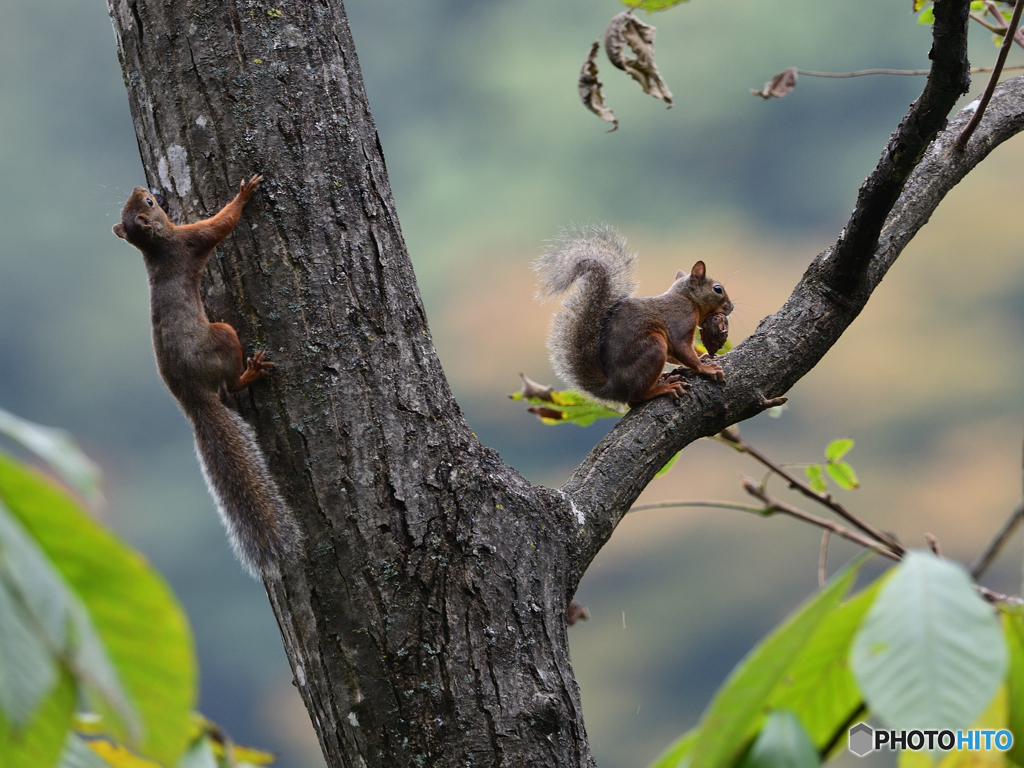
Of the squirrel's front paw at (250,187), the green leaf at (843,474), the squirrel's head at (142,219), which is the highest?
the squirrel's head at (142,219)

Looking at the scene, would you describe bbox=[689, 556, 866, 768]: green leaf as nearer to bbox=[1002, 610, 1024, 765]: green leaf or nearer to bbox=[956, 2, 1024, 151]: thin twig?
bbox=[1002, 610, 1024, 765]: green leaf

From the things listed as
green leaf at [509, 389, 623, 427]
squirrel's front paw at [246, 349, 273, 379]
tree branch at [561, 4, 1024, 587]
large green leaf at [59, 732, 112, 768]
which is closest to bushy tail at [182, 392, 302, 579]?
squirrel's front paw at [246, 349, 273, 379]

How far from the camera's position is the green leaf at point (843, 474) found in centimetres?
280

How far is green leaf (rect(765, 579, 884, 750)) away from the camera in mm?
562

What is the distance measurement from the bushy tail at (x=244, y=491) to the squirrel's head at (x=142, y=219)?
1.58 feet

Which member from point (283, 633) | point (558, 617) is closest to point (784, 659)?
point (558, 617)

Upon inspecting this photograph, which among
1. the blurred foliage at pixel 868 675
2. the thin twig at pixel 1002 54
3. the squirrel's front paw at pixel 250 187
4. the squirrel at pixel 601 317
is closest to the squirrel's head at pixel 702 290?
the squirrel at pixel 601 317

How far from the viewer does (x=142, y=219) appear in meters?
2.24

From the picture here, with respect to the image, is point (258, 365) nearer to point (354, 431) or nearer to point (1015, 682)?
point (354, 431)

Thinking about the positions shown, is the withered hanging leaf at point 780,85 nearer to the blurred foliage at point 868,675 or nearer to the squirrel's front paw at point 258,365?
the squirrel's front paw at point 258,365

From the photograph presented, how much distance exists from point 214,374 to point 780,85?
2.18 m

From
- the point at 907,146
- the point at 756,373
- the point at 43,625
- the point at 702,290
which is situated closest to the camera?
the point at 43,625

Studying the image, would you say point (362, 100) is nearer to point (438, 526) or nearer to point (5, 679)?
point (438, 526)

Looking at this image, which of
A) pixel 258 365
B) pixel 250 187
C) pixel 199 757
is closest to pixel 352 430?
pixel 258 365
